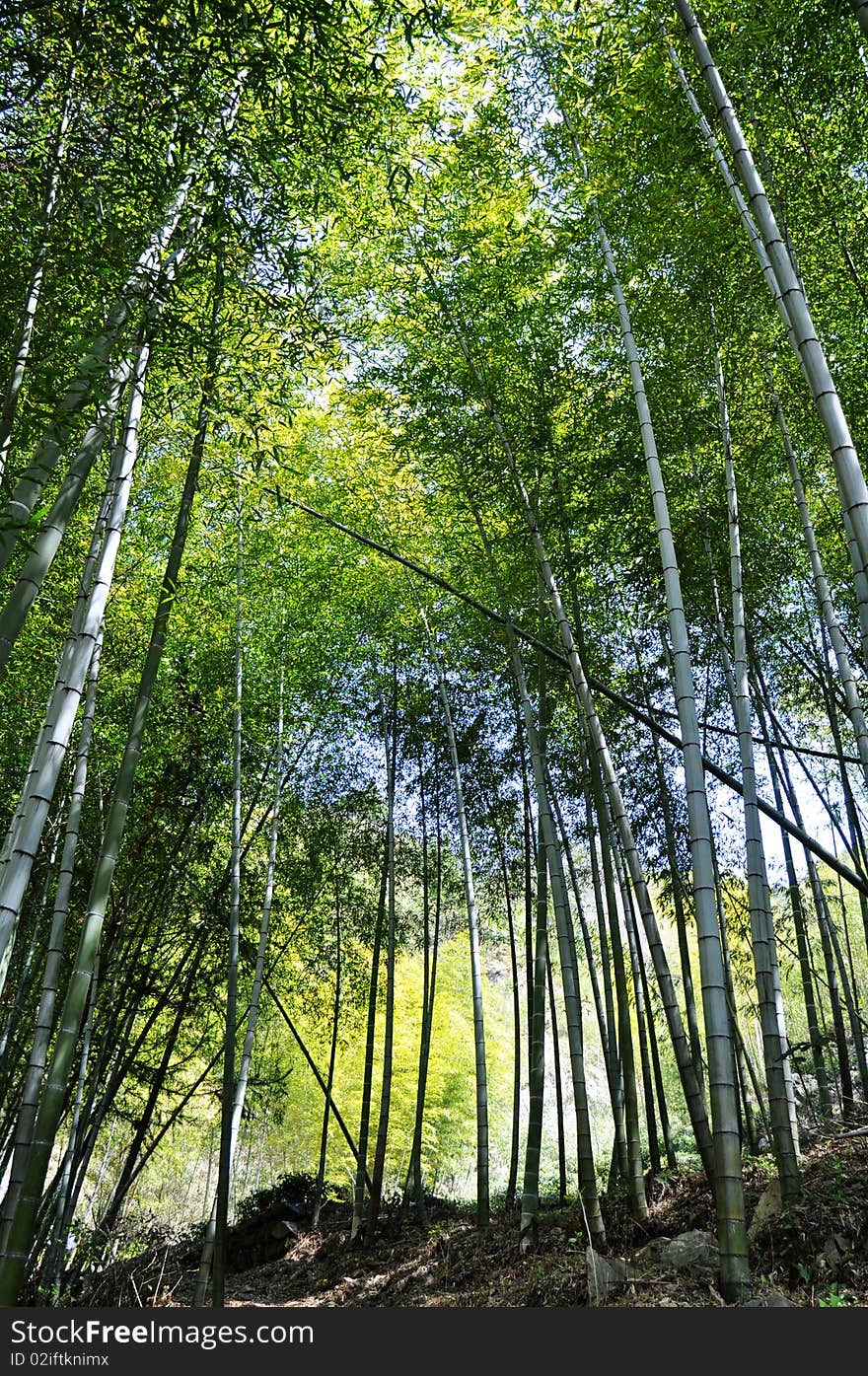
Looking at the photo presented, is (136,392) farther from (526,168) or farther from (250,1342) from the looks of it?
(250,1342)

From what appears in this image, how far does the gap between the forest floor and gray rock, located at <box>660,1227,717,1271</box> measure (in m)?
0.01

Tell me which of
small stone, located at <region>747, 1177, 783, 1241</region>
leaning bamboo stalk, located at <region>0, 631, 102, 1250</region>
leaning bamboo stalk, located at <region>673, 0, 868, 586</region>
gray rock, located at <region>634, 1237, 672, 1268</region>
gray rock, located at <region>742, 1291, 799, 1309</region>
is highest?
leaning bamboo stalk, located at <region>673, 0, 868, 586</region>

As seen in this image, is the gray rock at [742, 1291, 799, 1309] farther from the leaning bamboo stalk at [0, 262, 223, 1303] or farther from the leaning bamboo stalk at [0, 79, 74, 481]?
the leaning bamboo stalk at [0, 79, 74, 481]

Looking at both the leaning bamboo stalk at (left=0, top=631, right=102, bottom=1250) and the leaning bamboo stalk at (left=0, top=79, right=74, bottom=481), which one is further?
the leaning bamboo stalk at (left=0, top=631, right=102, bottom=1250)

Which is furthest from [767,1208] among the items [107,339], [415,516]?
[415,516]

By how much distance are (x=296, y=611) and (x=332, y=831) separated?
104 inches

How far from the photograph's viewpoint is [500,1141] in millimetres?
15109

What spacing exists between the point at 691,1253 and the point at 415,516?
5.07m

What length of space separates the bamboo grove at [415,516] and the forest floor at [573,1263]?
0.24 metres

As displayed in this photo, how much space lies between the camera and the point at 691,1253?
3514mm

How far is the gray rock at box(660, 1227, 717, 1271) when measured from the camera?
11.2 feet

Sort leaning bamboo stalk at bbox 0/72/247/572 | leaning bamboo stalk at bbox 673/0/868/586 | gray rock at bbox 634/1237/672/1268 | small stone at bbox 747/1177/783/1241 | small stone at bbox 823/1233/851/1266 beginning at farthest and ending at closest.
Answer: gray rock at bbox 634/1237/672/1268 < small stone at bbox 747/1177/783/1241 < small stone at bbox 823/1233/851/1266 < leaning bamboo stalk at bbox 0/72/247/572 < leaning bamboo stalk at bbox 673/0/868/586

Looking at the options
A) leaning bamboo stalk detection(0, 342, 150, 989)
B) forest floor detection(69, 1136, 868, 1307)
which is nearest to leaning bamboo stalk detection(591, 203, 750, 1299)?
forest floor detection(69, 1136, 868, 1307)

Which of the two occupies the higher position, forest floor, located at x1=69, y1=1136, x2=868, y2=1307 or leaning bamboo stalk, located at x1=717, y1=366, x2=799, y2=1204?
Result: leaning bamboo stalk, located at x1=717, y1=366, x2=799, y2=1204
